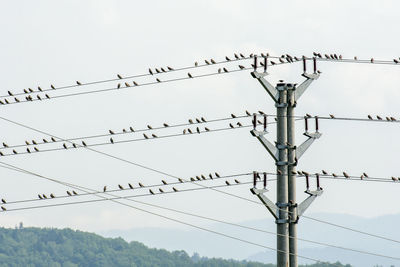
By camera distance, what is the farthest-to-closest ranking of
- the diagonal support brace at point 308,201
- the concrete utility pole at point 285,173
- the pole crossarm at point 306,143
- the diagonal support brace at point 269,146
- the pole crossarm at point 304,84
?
the pole crossarm at point 304,84, the pole crossarm at point 306,143, the diagonal support brace at point 308,201, the diagonal support brace at point 269,146, the concrete utility pole at point 285,173

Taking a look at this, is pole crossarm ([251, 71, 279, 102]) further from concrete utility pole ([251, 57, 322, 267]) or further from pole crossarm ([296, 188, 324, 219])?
pole crossarm ([296, 188, 324, 219])

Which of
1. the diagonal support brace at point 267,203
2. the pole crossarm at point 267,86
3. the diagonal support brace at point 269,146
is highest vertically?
the pole crossarm at point 267,86

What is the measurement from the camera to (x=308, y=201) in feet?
92.1

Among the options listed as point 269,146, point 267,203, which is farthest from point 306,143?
point 267,203

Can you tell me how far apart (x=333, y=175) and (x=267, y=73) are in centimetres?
403

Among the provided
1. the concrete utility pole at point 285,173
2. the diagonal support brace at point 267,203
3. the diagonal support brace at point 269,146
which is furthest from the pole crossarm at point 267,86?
the diagonal support brace at point 267,203

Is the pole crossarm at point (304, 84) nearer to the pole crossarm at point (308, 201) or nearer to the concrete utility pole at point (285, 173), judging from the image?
the concrete utility pole at point (285, 173)

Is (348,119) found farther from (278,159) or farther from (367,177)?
(278,159)

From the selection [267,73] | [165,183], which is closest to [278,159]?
[267,73]

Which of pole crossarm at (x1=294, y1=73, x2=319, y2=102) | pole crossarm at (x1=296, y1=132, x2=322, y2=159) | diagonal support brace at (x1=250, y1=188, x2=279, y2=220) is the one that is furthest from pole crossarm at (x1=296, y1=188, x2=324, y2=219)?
pole crossarm at (x1=294, y1=73, x2=319, y2=102)

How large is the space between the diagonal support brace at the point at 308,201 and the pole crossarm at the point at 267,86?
316cm

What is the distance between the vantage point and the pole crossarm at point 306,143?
1085 inches

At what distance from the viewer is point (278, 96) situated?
27516 mm

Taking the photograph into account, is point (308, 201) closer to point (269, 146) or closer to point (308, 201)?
point (308, 201)
